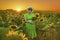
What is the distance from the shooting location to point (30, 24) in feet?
14.9

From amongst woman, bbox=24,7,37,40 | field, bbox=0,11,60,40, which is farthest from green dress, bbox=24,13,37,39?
field, bbox=0,11,60,40

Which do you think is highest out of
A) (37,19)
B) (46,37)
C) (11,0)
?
(11,0)

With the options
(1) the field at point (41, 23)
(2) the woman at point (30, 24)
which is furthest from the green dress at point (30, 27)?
(1) the field at point (41, 23)

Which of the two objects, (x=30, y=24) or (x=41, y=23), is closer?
(x=30, y=24)

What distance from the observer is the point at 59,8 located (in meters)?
5.00

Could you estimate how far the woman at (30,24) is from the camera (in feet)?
14.9

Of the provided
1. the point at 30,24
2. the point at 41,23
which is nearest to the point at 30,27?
the point at 30,24

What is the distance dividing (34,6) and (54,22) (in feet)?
1.69

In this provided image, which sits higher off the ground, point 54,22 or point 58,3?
point 58,3

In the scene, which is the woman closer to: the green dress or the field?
the green dress

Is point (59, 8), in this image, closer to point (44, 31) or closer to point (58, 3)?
point (58, 3)

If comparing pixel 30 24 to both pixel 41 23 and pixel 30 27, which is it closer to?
pixel 30 27

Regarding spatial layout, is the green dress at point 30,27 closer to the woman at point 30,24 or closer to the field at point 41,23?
the woman at point 30,24

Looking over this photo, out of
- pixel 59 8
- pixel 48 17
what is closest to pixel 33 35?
pixel 48 17
